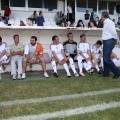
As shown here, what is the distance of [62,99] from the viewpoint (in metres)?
5.93

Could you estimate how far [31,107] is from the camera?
209 inches

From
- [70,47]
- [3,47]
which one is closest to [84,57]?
[70,47]

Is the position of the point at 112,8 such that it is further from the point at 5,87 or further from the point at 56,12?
the point at 5,87

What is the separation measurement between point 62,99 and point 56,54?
3618 millimetres

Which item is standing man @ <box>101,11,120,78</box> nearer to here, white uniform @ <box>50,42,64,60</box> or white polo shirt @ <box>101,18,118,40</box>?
white polo shirt @ <box>101,18,118,40</box>

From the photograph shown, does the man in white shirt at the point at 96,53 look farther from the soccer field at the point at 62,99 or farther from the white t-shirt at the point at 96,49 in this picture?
the soccer field at the point at 62,99

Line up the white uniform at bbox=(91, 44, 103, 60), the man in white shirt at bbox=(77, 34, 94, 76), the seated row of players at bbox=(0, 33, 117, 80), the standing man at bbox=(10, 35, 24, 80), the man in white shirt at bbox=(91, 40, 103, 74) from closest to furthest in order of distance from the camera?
the standing man at bbox=(10, 35, 24, 80), the seated row of players at bbox=(0, 33, 117, 80), the man in white shirt at bbox=(77, 34, 94, 76), the man in white shirt at bbox=(91, 40, 103, 74), the white uniform at bbox=(91, 44, 103, 60)

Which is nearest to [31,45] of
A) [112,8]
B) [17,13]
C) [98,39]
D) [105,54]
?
[105,54]

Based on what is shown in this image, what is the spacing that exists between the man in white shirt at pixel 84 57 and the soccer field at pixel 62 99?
1.09 metres

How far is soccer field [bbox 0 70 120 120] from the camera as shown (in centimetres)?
486

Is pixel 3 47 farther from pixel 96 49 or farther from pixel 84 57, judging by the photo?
pixel 96 49

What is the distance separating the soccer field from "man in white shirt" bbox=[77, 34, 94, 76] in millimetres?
1095

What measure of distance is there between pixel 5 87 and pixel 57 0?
15.9 m

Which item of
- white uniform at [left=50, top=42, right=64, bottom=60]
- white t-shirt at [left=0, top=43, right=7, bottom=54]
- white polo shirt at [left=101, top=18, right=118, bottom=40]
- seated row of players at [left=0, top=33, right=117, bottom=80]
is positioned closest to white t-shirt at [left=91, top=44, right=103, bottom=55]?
seated row of players at [left=0, top=33, right=117, bottom=80]
